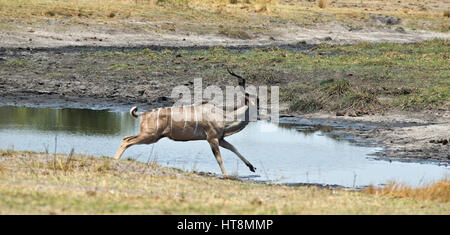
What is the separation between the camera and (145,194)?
27.3 feet

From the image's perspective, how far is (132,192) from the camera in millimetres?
8438

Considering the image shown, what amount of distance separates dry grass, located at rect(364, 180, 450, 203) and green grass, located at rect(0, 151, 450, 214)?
2 centimetres

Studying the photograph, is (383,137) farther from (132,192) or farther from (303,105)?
(132,192)

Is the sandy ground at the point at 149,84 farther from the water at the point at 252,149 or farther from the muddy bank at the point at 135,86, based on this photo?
the water at the point at 252,149

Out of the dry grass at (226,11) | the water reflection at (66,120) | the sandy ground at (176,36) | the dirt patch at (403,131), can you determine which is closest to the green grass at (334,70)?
the dirt patch at (403,131)

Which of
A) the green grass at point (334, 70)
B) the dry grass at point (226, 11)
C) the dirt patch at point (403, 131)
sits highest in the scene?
the dry grass at point (226, 11)

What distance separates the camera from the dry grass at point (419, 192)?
9578 mm

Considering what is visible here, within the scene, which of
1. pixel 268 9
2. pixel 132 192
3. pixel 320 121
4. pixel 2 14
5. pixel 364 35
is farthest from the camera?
pixel 268 9

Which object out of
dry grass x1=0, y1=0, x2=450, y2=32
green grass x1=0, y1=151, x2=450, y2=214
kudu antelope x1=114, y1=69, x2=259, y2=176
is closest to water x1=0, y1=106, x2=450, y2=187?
kudu antelope x1=114, y1=69, x2=259, y2=176

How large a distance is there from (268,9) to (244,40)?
7.64 metres

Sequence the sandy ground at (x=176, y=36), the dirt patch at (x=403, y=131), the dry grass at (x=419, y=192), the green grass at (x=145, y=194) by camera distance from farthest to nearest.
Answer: the sandy ground at (x=176, y=36)
the dirt patch at (x=403, y=131)
the dry grass at (x=419, y=192)
the green grass at (x=145, y=194)

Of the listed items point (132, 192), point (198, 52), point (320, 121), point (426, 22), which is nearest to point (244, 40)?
point (198, 52)

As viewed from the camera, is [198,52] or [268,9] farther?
[268,9]

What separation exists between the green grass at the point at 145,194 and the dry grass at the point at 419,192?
0.08 ft
